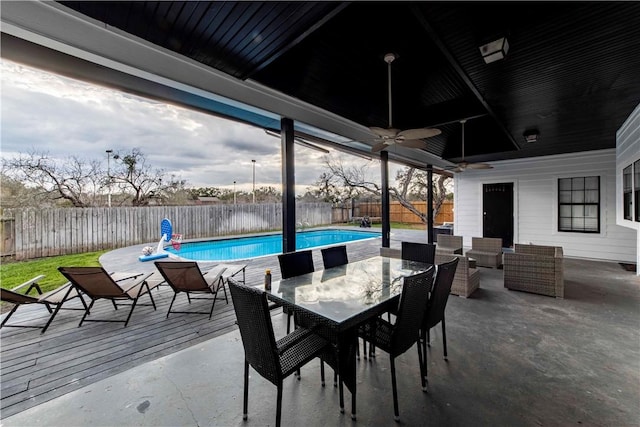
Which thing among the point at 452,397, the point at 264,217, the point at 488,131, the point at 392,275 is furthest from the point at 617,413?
the point at 264,217

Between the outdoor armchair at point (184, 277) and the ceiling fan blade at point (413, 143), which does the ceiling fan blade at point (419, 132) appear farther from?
the outdoor armchair at point (184, 277)

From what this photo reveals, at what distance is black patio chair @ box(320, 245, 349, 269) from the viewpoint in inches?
123

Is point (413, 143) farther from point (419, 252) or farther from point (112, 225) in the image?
point (112, 225)

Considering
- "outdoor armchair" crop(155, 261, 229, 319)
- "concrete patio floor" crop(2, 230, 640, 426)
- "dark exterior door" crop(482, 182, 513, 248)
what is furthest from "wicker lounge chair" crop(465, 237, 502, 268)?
"outdoor armchair" crop(155, 261, 229, 319)

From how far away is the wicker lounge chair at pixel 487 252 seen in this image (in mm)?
5531

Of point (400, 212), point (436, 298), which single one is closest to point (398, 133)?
point (436, 298)

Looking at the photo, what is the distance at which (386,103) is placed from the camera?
3.79 meters

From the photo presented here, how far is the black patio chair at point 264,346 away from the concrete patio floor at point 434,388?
0.40m

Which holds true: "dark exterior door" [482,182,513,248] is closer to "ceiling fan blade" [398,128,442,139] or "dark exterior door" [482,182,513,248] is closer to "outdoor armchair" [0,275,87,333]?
"ceiling fan blade" [398,128,442,139]

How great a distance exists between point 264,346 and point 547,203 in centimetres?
913

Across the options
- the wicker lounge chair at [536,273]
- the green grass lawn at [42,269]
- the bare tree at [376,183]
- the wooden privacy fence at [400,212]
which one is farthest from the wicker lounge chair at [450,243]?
the wooden privacy fence at [400,212]

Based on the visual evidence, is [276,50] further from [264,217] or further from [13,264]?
[264,217]

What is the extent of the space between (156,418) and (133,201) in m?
9.81

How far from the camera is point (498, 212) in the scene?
8.09m
